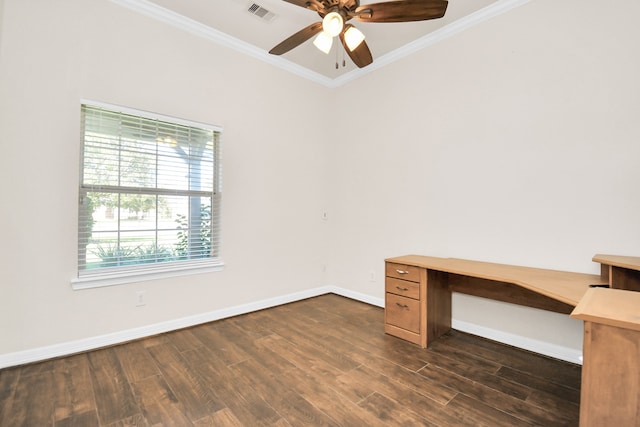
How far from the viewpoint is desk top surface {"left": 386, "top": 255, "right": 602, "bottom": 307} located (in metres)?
1.72

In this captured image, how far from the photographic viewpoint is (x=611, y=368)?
3.30 ft

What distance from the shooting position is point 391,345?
2545 millimetres

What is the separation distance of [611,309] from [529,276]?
1104 mm

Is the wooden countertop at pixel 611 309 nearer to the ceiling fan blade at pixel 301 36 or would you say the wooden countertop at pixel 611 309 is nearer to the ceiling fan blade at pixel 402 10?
the ceiling fan blade at pixel 402 10

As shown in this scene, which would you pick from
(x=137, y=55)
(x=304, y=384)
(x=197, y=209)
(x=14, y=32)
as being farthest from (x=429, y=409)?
(x=14, y=32)

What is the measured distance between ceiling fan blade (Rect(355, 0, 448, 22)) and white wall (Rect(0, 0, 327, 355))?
176 centimetres

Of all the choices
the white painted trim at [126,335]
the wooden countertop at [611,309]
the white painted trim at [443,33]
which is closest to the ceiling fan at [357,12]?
the white painted trim at [443,33]

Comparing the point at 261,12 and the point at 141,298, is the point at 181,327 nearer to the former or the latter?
the point at 141,298

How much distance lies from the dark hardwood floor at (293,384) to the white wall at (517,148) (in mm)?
640

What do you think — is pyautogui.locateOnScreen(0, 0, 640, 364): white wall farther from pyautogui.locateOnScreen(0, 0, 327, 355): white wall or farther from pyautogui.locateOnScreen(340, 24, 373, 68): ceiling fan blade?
pyautogui.locateOnScreen(340, 24, 373, 68): ceiling fan blade

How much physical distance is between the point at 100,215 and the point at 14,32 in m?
1.44

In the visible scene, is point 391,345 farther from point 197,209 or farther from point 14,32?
point 14,32

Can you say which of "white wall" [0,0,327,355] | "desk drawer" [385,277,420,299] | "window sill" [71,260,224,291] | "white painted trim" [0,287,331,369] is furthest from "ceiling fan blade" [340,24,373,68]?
"white painted trim" [0,287,331,369]

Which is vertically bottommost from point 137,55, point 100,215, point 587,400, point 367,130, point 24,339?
point 24,339
